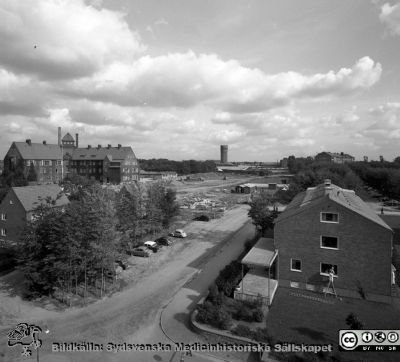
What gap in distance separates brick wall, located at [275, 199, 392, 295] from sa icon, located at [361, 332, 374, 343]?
22.0 ft

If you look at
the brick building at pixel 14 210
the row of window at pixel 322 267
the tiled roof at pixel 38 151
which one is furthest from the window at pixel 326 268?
the tiled roof at pixel 38 151

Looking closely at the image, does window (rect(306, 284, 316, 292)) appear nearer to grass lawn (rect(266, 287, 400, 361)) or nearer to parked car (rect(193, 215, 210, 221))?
grass lawn (rect(266, 287, 400, 361))

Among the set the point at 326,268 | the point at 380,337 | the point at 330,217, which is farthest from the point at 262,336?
the point at 330,217

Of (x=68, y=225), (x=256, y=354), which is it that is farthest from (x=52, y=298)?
(x=256, y=354)

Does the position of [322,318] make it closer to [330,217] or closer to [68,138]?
[330,217]

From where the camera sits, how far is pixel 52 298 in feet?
73.1

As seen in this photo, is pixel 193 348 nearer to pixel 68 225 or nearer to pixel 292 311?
pixel 292 311

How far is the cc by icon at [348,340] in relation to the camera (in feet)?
49.3

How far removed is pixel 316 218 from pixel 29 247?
2297 centimetres

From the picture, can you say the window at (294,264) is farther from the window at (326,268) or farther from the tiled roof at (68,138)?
the tiled roof at (68,138)

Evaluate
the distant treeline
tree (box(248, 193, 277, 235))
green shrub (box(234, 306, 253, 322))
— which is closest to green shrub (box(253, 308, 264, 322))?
green shrub (box(234, 306, 253, 322))

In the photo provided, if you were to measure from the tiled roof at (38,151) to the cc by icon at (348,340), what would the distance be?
94.9 m

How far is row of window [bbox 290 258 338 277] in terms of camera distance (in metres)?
22.5

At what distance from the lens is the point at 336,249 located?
22391 millimetres
